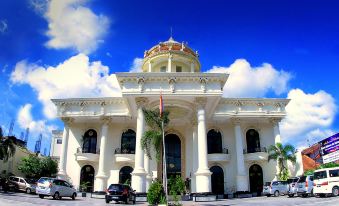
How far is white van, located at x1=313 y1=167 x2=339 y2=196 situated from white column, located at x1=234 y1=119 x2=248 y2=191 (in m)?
9.21

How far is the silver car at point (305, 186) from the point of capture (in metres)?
22.3

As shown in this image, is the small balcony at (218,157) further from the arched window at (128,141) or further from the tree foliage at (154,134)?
the tree foliage at (154,134)

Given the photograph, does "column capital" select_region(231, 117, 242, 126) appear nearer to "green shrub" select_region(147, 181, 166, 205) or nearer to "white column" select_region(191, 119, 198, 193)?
"white column" select_region(191, 119, 198, 193)

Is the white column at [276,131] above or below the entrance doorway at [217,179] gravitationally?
above

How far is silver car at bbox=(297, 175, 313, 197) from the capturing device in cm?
2233

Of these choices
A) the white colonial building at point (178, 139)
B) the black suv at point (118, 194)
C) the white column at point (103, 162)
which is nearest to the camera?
the black suv at point (118, 194)

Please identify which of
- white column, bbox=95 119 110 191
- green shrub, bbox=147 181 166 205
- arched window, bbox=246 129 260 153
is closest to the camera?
green shrub, bbox=147 181 166 205

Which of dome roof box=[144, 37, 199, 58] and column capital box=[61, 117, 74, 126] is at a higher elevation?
dome roof box=[144, 37, 199, 58]

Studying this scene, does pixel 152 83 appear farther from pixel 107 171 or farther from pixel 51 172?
pixel 51 172

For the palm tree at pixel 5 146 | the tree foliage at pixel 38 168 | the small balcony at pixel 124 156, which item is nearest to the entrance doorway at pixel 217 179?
the small balcony at pixel 124 156

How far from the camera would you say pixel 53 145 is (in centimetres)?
5397

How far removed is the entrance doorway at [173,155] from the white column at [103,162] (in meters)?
6.26

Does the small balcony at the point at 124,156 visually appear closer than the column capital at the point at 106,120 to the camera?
Yes

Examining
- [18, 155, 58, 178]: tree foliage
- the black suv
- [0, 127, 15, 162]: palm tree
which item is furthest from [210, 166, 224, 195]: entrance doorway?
[0, 127, 15, 162]: palm tree
